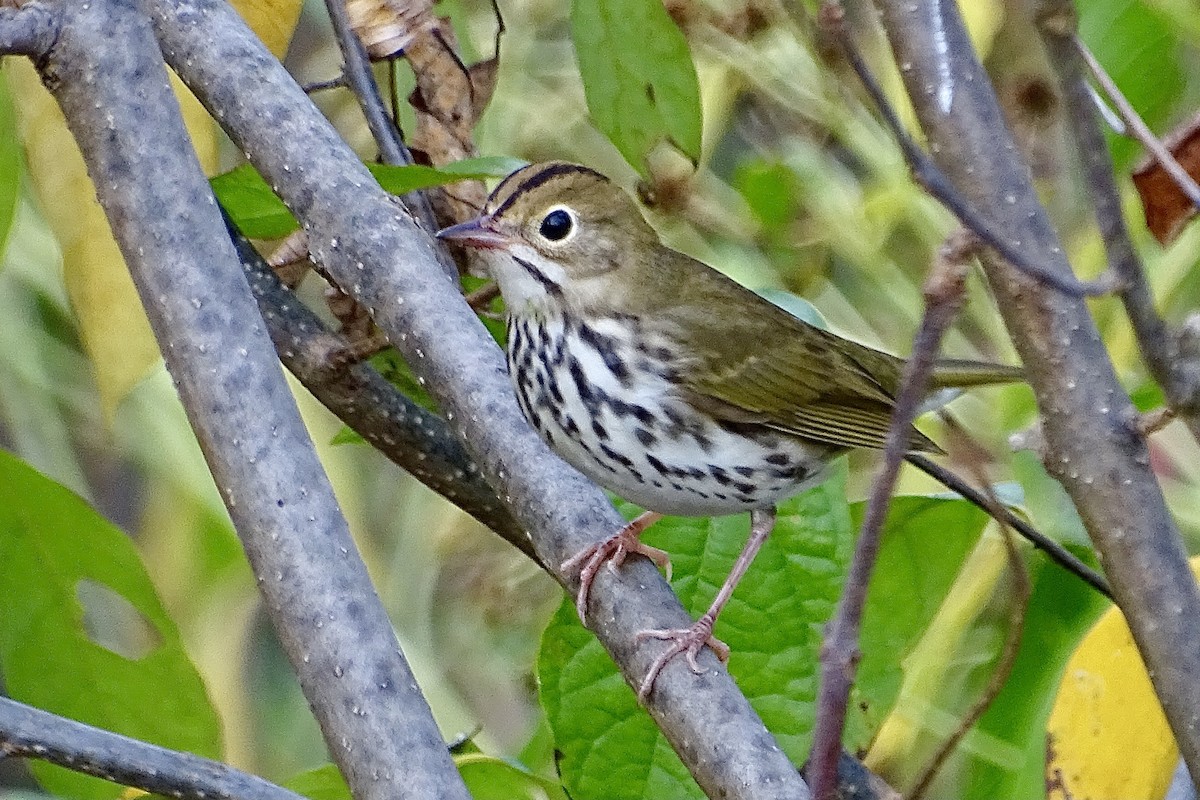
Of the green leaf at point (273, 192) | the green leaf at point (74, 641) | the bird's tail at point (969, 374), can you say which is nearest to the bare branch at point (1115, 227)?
the green leaf at point (273, 192)

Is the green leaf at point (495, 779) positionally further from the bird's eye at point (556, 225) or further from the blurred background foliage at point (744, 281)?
the bird's eye at point (556, 225)

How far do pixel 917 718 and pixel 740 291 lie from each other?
70cm

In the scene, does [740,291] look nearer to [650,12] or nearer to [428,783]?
[650,12]

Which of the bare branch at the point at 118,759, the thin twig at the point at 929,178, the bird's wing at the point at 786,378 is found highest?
the bird's wing at the point at 786,378

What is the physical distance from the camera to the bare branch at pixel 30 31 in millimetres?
1407

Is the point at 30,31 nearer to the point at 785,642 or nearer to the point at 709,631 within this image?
the point at 709,631

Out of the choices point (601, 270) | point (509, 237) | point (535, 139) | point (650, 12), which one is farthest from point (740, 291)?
point (535, 139)

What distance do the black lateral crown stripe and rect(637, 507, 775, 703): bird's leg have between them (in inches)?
20.1

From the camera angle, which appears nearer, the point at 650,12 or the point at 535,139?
the point at 650,12

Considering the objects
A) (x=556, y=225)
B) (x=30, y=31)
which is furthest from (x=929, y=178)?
(x=556, y=225)

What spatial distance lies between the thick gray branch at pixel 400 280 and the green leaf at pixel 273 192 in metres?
0.05

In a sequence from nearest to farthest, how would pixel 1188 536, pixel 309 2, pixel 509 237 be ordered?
pixel 509 237
pixel 1188 536
pixel 309 2

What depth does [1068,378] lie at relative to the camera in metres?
1.15

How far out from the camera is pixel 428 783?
117cm
